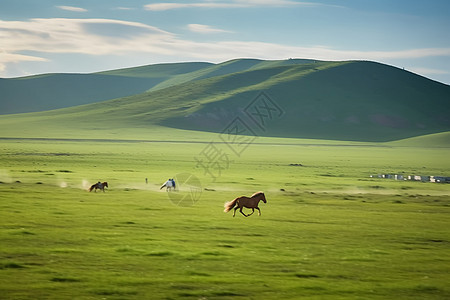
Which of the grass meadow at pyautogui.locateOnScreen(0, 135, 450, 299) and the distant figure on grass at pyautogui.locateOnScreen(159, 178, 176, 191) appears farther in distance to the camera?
the distant figure on grass at pyautogui.locateOnScreen(159, 178, 176, 191)

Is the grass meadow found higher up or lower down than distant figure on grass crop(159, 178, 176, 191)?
lower down

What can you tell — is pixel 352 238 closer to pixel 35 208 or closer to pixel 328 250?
pixel 328 250

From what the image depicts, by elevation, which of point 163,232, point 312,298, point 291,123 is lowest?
point 312,298

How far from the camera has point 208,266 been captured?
629 inches

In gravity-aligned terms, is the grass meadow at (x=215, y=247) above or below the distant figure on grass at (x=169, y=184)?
below

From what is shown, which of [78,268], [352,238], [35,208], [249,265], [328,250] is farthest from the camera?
[35,208]

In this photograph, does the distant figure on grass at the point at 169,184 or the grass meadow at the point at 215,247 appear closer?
the grass meadow at the point at 215,247

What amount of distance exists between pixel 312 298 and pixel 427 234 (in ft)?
Result: 35.6

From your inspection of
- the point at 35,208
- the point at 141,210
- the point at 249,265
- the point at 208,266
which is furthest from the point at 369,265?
the point at 35,208

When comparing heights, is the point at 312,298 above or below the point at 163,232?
below

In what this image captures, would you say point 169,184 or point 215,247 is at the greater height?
point 169,184

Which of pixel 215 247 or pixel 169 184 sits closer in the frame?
pixel 215 247

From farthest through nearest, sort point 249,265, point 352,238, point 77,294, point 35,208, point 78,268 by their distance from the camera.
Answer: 1. point 35,208
2. point 352,238
3. point 249,265
4. point 78,268
5. point 77,294

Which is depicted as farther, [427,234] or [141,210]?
[141,210]
